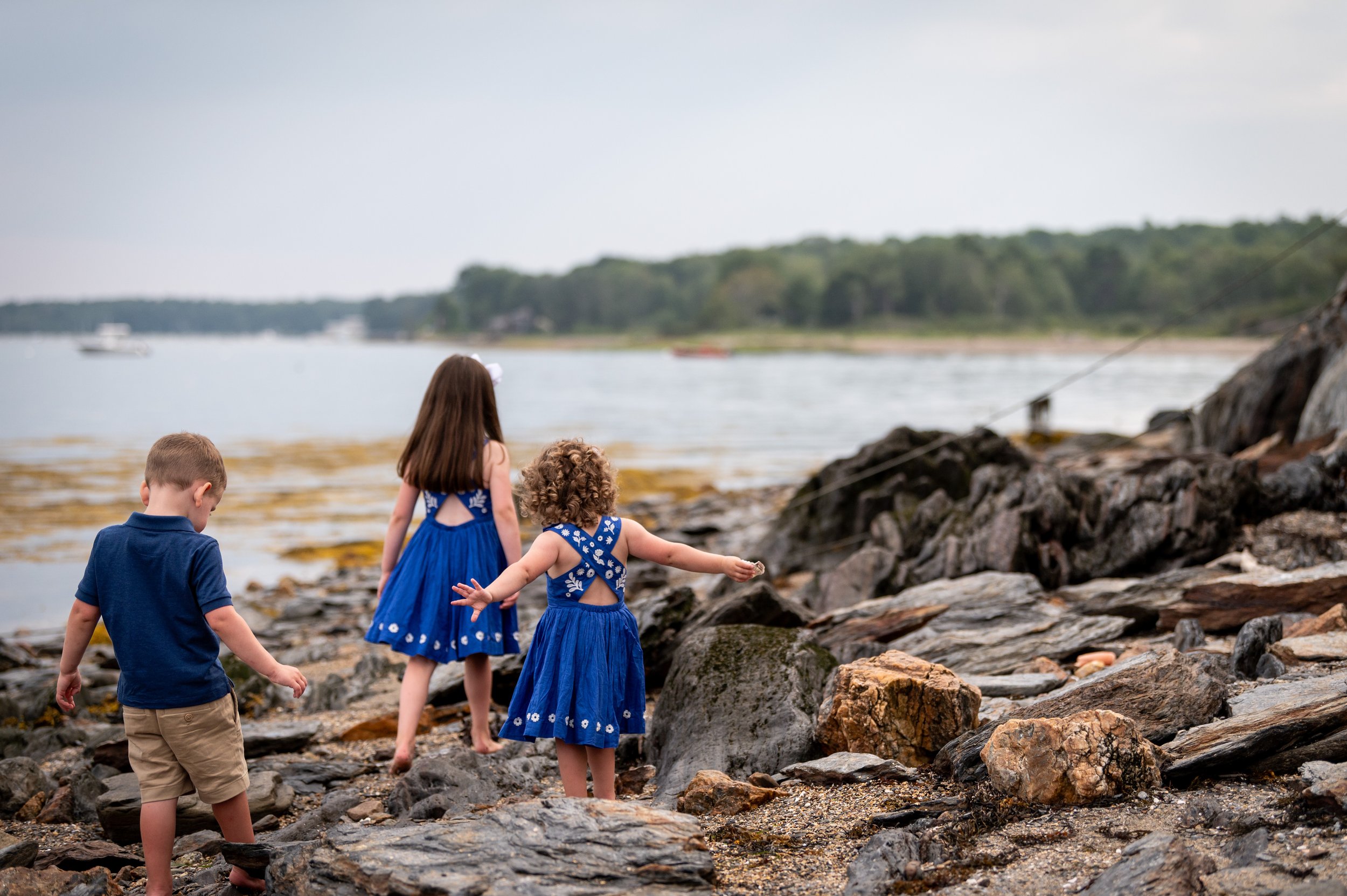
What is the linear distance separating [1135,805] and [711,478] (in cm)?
1898

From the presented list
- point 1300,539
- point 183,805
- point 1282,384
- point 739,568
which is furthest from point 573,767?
point 1282,384

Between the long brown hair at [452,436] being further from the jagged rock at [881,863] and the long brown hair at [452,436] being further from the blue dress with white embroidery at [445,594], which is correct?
the jagged rock at [881,863]

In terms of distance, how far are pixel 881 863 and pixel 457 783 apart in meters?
2.11

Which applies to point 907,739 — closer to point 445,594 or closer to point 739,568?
point 739,568

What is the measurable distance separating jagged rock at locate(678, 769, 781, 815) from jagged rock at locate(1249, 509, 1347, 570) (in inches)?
168

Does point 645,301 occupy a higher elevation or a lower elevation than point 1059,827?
higher

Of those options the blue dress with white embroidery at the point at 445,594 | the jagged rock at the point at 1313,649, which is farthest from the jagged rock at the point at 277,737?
the jagged rock at the point at 1313,649

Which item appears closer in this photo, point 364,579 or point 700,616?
point 700,616

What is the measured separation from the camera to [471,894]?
289cm

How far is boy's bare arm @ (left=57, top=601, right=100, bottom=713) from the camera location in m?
3.52

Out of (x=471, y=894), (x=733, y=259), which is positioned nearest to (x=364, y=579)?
(x=471, y=894)

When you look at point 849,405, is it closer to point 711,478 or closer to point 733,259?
point 711,478

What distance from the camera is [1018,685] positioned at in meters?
4.97

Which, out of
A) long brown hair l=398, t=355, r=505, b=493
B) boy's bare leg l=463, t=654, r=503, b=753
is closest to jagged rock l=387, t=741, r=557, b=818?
boy's bare leg l=463, t=654, r=503, b=753
